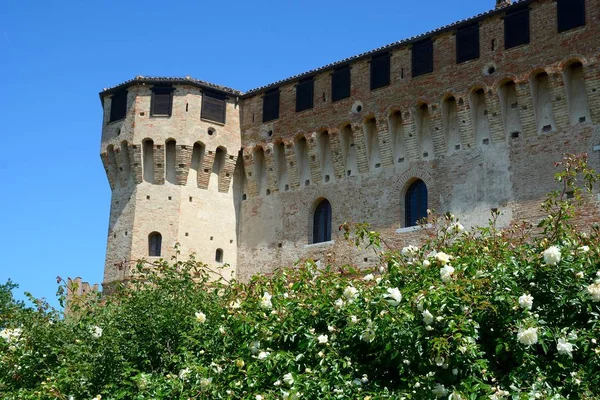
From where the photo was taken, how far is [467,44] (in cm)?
2286

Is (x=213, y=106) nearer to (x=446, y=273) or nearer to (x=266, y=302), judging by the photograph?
(x=266, y=302)

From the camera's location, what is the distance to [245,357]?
427 inches

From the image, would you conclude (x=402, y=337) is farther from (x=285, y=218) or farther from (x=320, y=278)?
(x=285, y=218)

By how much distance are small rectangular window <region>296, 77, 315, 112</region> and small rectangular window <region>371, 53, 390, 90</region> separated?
217 centimetres

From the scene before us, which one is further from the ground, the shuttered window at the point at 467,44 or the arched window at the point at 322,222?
the shuttered window at the point at 467,44

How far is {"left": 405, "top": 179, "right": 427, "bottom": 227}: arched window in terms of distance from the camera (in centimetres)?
2341

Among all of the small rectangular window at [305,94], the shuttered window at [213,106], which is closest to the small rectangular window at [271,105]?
the small rectangular window at [305,94]

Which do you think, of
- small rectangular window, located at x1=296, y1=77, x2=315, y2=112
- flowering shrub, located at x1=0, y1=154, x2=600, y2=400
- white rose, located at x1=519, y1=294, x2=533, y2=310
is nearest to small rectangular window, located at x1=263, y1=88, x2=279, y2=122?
small rectangular window, located at x1=296, y1=77, x2=315, y2=112

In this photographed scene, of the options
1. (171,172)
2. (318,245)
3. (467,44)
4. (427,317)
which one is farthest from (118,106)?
(427,317)

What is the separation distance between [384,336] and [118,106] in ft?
64.5

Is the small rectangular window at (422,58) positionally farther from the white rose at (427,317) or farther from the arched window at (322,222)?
the white rose at (427,317)

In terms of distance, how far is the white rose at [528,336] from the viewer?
29.3 feet

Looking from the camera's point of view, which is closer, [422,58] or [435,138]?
[435,138]

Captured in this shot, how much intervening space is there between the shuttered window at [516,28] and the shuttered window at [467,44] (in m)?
0.84
